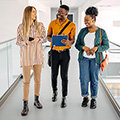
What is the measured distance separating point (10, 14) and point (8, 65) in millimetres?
2105

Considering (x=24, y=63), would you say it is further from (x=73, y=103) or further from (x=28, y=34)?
(x=73, y=103)

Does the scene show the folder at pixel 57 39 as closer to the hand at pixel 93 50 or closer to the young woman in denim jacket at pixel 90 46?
the young woman in denim jacket at pixel 90 46

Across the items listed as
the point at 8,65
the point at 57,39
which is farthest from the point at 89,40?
the point at 8,65

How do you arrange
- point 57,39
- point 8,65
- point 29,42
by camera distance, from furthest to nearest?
point 8,65, point 57,39, point 29,42

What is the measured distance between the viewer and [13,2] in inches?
224

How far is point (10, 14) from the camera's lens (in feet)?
19.0

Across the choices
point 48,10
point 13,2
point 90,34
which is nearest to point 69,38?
point 90,34

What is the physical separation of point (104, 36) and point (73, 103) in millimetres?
1257

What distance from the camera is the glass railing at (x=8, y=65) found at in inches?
152

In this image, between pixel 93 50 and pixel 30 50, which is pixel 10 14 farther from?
pixel 93 50

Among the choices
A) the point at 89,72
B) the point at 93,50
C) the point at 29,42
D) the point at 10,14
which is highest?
the point at 10,14

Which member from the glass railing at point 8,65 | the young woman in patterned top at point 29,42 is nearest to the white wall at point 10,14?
the glass railing at point 8,65

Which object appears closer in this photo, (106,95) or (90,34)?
(90,34)

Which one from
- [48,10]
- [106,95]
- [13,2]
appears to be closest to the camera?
[106,95]
